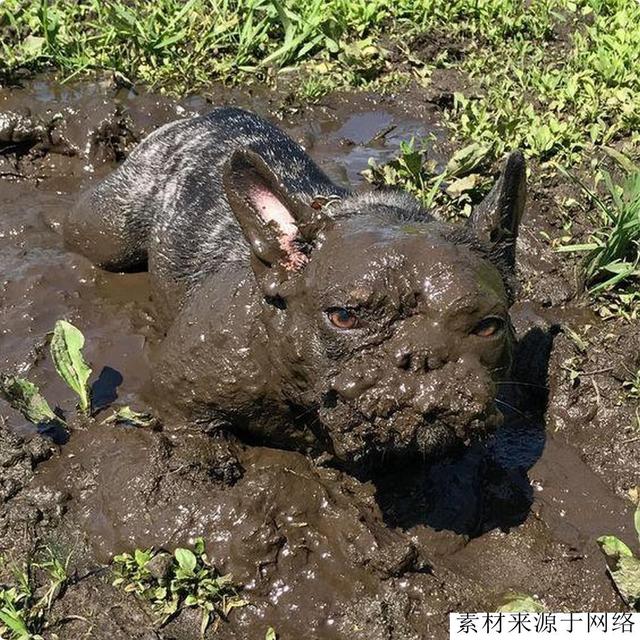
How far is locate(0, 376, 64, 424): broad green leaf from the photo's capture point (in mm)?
4922

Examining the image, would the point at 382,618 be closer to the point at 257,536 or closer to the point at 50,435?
the point at 257,536

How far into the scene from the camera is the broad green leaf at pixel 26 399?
16.1 feet

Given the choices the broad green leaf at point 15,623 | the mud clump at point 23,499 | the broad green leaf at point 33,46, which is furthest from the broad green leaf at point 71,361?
A: the broad green leaf at point 33,46

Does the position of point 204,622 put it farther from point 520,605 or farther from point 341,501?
point 520,605

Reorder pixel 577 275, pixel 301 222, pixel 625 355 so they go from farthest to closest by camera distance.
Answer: pixel 577 275
pixel 625 355
pixel 301 222

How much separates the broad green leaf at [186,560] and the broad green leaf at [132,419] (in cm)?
93

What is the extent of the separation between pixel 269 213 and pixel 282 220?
0.24ft

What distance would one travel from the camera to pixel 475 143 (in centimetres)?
745

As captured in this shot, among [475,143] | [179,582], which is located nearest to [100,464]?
[179,582]

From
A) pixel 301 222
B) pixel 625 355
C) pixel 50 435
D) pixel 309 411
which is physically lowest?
pixel 625 355

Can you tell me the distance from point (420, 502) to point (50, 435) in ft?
7.11

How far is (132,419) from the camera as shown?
4977mm

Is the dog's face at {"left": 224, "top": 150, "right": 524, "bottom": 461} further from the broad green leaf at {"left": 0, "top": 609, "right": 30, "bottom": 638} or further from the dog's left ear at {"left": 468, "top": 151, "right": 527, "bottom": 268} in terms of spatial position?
the broad green leaf at {"left": 0, "top": 609, "right": 30, "bottom": 638}

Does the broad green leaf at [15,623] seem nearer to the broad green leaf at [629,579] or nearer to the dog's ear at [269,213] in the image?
the dog's ear at [269,213]
